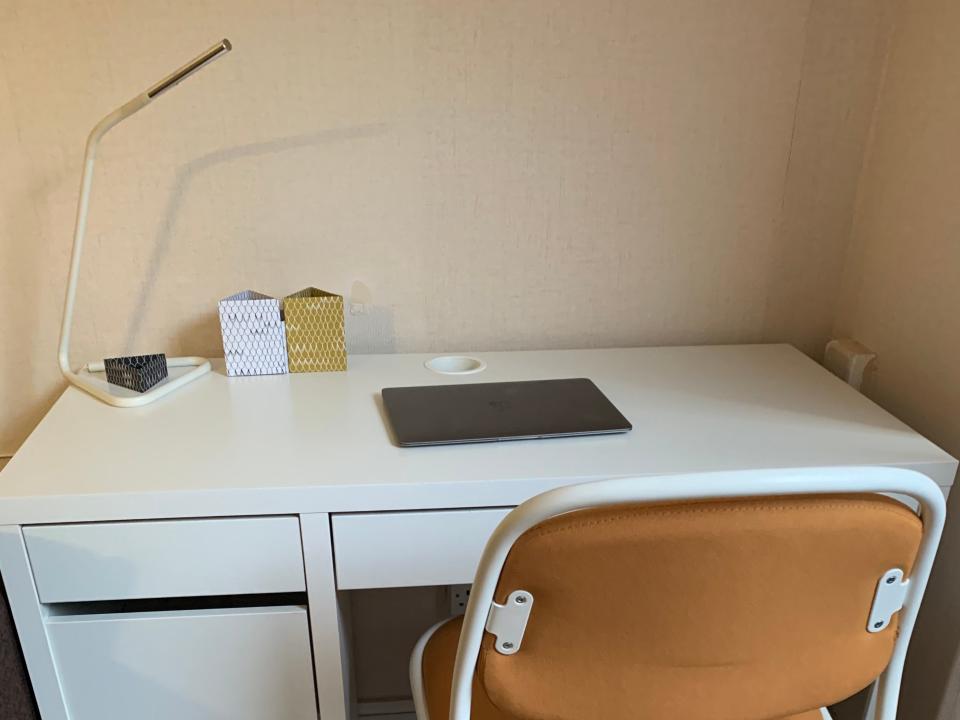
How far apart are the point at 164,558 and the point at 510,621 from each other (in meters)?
0.53

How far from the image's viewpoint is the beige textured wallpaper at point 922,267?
112cm

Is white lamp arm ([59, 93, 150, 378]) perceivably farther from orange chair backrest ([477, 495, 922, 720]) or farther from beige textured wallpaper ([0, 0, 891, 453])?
orange chair backrest ([477, 495, 922, 720])

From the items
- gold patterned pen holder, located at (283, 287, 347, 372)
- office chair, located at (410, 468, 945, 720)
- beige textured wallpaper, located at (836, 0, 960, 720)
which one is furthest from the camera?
gold patterned pen holder, located at (283, 287, 347, 372)

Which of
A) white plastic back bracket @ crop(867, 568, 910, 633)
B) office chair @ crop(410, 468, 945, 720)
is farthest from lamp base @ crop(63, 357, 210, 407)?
white plastic back bracket @ crop(867, 568, 910, 633)

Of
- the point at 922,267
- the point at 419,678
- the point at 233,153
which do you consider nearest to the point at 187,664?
the point at 419,678

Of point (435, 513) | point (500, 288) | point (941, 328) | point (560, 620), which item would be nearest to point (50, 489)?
point (435, 513)

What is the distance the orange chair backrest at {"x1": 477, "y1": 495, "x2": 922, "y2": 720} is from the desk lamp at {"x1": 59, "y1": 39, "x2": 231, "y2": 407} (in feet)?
2.47

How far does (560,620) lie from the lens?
65cm

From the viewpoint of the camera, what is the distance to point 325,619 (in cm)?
102

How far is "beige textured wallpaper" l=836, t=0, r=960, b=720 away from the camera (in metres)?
1.12

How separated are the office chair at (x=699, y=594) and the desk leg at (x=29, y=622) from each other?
60 centimetres

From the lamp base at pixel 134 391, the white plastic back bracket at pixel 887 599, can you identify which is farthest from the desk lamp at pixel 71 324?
the white plastic back bracket at pixel 887 599

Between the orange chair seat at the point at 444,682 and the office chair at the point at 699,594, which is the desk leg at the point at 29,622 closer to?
the orange chair seat at the point at 444,682

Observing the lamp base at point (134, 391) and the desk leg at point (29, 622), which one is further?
the lamp base at point (134, 391)
